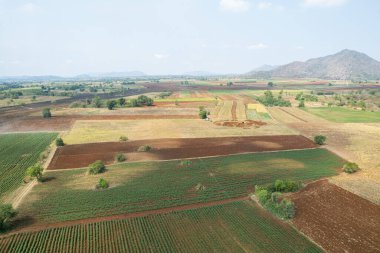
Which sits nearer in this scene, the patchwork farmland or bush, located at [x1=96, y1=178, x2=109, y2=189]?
the patchwork farmland

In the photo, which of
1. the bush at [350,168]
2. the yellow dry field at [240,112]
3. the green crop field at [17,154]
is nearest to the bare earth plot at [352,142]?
the bush at [350,168]

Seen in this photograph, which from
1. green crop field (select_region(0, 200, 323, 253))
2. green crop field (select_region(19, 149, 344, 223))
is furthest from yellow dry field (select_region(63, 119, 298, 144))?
green crop field (select_region(0, 200, 323, 253))

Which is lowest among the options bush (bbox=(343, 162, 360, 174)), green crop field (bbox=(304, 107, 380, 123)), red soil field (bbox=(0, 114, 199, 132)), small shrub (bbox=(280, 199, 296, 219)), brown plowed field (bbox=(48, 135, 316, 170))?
green crop field (bbox=(304, 107, 380, 123))

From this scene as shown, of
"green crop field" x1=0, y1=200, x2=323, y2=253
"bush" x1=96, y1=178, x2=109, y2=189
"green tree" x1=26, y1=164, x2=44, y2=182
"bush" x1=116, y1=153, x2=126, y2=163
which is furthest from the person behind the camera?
"bush" x1=116, y1=153, x2=126, y2=163

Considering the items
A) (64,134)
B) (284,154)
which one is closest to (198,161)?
(284,154)

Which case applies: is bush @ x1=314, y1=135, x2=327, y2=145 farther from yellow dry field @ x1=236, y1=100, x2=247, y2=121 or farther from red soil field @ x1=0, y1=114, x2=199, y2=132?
red soil field @ x1=0, y1=114, x2=199, y2=132

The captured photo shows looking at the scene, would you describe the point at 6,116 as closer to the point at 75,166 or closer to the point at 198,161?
the point at 75,166
